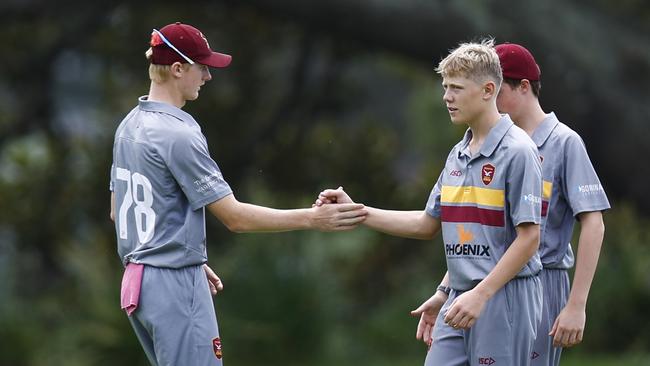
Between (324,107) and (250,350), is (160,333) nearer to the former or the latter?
(250,350)

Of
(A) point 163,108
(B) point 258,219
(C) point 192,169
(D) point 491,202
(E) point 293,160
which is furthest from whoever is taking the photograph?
(E) point 293,160

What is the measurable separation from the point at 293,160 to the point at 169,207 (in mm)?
9412

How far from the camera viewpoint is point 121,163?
585 centimetres

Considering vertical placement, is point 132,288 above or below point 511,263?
below

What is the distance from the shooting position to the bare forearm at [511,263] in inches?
213

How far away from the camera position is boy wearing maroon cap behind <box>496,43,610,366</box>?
19.5ft

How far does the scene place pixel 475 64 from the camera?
18.4ft

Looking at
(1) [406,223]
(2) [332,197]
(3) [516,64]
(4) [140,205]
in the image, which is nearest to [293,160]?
(2) [332,197]

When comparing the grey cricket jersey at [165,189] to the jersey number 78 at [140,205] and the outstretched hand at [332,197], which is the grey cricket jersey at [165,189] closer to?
the jersey number 78 at [140,205]

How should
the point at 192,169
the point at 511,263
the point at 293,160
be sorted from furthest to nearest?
the point at 293,160 → the point at 192,169 → the point at 511,263

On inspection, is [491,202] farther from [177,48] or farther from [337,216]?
[177,48]

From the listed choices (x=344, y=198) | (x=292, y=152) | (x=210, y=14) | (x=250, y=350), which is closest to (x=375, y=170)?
(x=292, y=152)

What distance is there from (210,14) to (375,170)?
269 cm

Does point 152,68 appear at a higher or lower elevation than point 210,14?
lower
